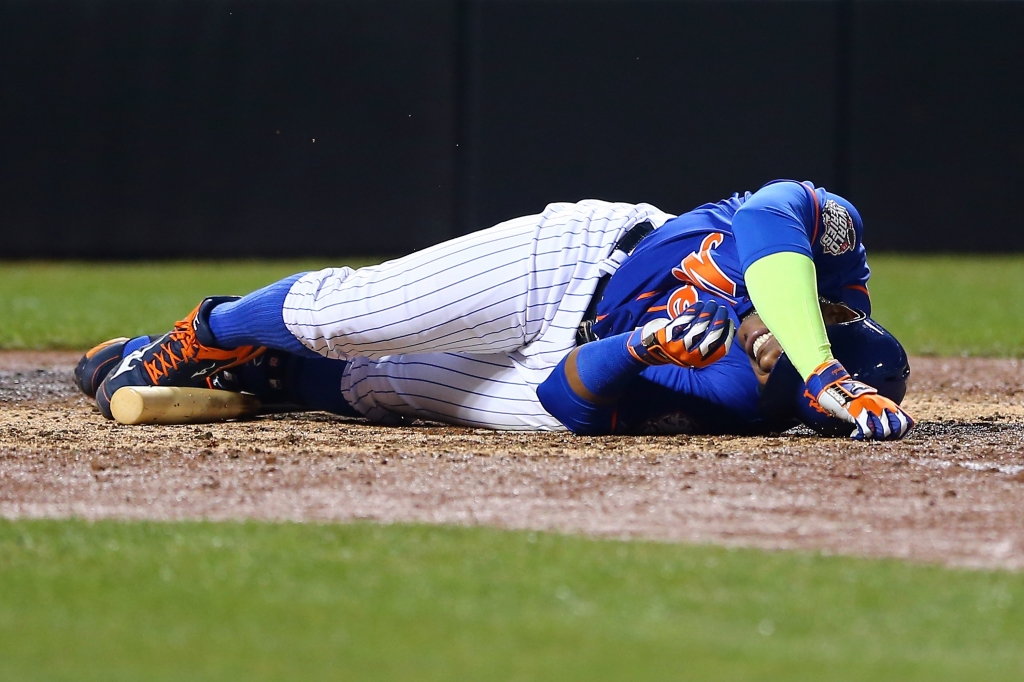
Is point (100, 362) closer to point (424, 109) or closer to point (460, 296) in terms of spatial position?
point (460, 296)

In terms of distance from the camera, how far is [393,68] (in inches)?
407

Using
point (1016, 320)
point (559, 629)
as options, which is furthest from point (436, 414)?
point (1016, 320)

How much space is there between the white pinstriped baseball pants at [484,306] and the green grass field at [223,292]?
8.63ft

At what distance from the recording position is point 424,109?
10289 mm

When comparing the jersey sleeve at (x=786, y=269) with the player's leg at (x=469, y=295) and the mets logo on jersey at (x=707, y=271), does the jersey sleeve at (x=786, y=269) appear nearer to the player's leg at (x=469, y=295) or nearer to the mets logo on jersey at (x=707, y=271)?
the mets logo on jersey at (x=707, y=271)

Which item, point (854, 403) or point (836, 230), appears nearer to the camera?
point (854, 403)

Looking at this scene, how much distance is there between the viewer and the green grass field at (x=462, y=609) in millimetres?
1415

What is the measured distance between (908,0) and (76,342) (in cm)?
778

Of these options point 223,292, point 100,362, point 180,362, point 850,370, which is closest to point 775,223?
point 850,370

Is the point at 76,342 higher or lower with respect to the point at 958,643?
lower

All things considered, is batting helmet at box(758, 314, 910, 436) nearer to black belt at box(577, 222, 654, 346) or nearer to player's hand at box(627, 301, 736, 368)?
player's hand at box(627, 301, 736, 368)

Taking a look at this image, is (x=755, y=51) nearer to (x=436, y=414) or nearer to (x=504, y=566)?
(x=436, y=414)

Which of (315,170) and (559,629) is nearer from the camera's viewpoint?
(559,629)

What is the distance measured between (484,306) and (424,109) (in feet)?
24.8
